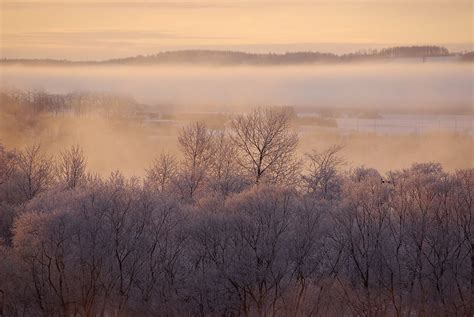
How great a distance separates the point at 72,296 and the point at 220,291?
3534 millimetres

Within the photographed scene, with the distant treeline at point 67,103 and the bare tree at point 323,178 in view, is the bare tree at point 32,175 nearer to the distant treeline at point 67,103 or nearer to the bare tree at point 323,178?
the bare tree at point 323,178

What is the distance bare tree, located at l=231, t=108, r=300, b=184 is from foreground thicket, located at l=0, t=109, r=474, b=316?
7.70 metres

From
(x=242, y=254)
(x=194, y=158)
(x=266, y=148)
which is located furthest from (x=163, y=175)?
(x=242, y=254)

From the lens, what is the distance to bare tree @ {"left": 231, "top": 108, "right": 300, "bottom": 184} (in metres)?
32.2

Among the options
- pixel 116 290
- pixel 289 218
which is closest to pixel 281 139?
pixel 289 218

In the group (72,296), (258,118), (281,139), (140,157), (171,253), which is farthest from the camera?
(140,157)

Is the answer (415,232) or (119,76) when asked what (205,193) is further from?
(119,76)

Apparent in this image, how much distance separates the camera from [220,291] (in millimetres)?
20922

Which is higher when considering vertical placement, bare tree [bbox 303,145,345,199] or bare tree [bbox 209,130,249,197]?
bare tree [bbox 209,130,249,197]

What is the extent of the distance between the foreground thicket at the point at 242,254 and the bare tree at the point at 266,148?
770 centimetres

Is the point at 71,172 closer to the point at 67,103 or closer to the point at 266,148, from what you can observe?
the point at 266,148

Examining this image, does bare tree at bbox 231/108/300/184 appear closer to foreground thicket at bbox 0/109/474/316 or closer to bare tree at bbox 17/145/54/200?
bare tree at bbox 17/145/54/200

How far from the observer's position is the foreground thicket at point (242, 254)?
20797 mm

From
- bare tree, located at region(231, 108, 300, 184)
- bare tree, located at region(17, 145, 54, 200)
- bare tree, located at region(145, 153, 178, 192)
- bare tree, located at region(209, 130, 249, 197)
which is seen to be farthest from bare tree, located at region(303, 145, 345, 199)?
bare tree, located at region(17, 145, 54, 200)
